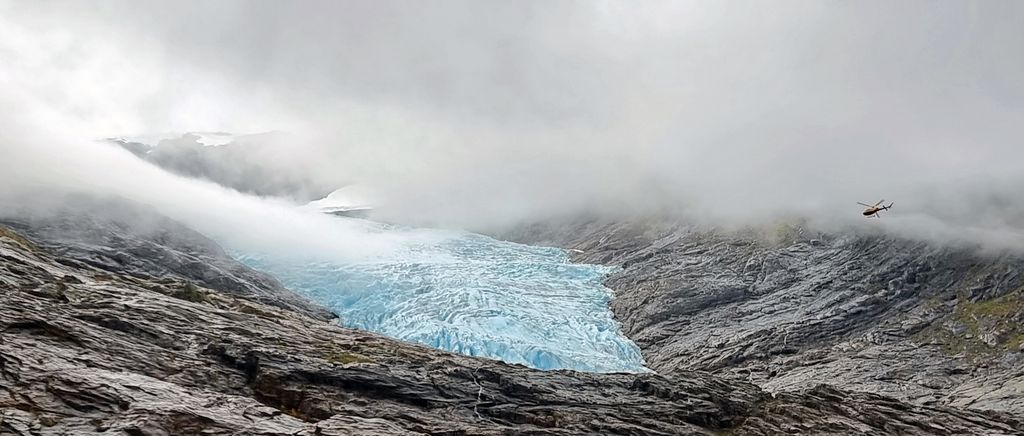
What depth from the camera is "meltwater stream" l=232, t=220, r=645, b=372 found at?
75.8 meters

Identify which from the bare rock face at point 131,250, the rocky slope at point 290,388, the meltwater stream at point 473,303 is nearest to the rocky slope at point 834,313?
the meltwater stream at point 473,303

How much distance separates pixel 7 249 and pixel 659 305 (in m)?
80.8

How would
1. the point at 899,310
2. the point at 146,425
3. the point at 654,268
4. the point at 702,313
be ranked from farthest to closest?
1. the point at 654,268
2. the point at 702,313
3. the point at 899,310
4. the point at 146,425

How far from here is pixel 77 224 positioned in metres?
77.0

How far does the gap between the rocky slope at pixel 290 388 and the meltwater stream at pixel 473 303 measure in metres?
20.0

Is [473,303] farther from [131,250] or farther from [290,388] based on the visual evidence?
[290,388]

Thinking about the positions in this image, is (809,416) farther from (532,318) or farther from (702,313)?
(702,313)

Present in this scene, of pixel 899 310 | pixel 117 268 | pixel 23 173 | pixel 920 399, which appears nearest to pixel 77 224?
pixel 117 268

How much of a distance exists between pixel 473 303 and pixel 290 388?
4720 cm

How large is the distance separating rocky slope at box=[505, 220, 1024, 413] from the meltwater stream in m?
8.75

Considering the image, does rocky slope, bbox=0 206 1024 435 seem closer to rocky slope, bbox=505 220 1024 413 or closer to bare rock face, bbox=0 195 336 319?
bare rock face, bbox=0 195 336 319

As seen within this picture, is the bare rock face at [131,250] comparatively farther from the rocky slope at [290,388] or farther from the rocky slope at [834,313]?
the rocky slope at [834,313]

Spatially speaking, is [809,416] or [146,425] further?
[809,416]

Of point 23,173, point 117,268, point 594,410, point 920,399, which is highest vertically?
point 23,173
